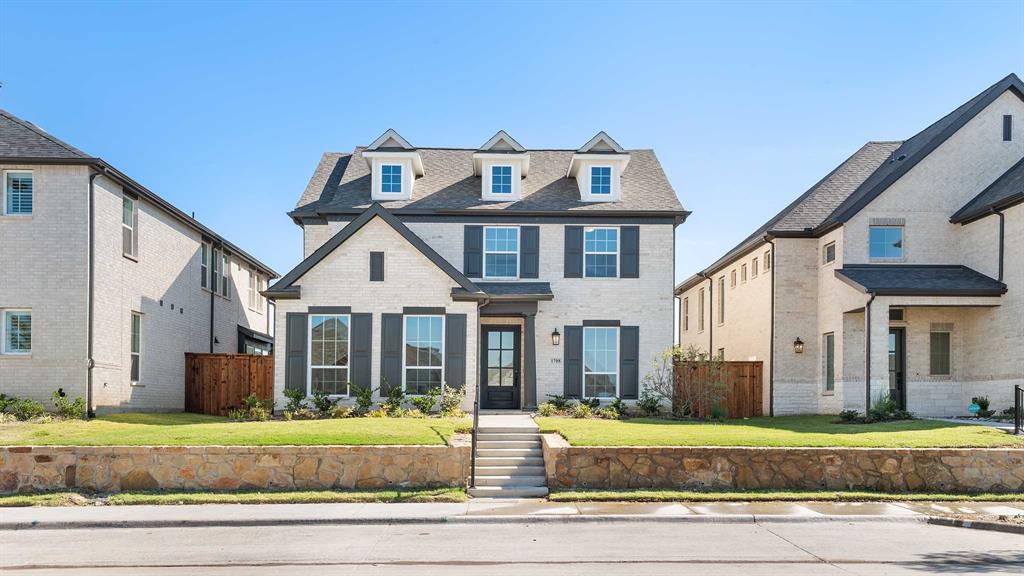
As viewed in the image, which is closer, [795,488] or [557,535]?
[557,535]

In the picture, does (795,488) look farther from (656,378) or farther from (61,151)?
(61,151)

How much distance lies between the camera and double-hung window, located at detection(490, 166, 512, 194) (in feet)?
84.8

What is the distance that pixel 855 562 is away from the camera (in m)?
10.1

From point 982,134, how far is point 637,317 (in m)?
10.7

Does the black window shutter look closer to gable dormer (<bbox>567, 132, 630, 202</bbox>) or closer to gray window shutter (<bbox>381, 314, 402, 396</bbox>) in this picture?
gray window shutter (<bbox>381, 314, 402, 396</bbox>)

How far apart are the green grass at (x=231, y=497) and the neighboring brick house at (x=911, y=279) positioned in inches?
494

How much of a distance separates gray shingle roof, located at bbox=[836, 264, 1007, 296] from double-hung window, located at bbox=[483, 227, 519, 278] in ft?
29.1

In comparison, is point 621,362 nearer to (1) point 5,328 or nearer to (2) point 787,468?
(2) point 787,468

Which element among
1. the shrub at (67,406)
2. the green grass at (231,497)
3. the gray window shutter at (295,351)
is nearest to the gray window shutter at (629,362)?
the gray window shutter at (295,351)

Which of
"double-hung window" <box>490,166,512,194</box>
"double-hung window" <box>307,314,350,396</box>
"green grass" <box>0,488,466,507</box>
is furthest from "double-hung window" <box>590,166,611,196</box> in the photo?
"green grass" <box>0,488,466,507</box>

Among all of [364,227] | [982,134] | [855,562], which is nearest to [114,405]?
[364,227]

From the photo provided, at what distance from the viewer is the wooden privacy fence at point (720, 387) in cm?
2388

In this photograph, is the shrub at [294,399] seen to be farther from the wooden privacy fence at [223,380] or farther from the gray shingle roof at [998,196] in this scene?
the gray shingle roof at [998,196]

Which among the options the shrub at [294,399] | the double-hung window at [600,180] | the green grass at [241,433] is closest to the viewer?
the green grass at [241,433]
